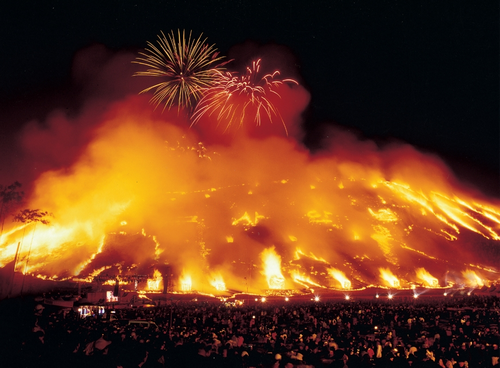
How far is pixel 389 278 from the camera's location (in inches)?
3617

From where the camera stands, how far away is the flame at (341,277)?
278ft

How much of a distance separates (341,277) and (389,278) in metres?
11.8

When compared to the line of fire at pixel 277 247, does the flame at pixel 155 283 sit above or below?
below

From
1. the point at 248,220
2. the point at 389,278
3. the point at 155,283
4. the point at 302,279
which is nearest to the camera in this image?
the point at 155,283

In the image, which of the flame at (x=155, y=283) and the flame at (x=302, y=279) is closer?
the flame at (x=155, y=283)

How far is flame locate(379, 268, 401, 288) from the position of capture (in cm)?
8853

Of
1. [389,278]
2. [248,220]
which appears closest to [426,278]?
[389,278]

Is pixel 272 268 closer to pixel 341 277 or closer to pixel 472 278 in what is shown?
pixel 341 277

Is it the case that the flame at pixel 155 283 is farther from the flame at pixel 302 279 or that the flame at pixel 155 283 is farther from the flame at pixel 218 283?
the flame at pixel 302 279

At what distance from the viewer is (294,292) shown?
251 ft

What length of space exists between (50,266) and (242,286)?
4880 centimetres

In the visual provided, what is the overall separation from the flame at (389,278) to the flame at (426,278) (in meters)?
6.38

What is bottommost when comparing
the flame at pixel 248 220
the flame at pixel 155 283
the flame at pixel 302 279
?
the flame at pixel 155 283

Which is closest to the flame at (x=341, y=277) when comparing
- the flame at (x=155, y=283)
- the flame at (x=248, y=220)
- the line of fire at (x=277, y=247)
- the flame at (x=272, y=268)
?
the line of fire at (x=277, y=247)
